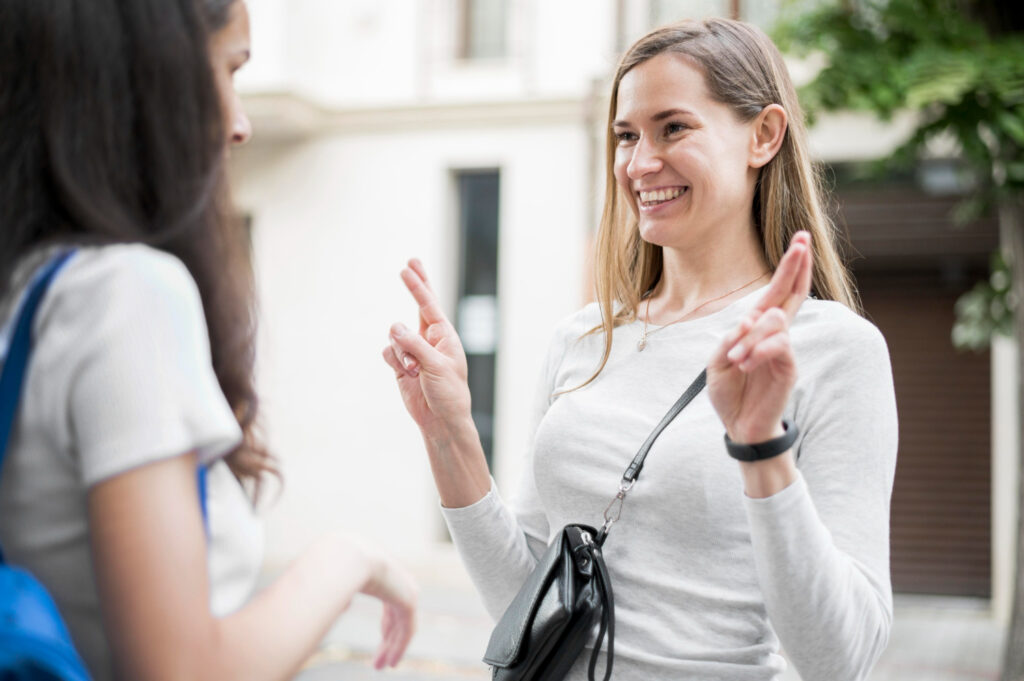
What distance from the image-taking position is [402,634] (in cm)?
183

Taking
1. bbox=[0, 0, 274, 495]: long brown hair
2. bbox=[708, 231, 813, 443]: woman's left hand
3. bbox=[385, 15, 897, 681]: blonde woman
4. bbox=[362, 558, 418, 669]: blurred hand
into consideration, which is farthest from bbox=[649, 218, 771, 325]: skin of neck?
bbox=[0, 0, 274, 495]: long brown hair

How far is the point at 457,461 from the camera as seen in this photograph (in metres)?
2.02

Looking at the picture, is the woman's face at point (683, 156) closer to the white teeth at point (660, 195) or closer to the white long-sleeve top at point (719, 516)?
the white teeth at point (660, 195)

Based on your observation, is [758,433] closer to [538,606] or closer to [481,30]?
[538,606]

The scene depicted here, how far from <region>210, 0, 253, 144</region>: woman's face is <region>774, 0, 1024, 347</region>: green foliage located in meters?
4.84

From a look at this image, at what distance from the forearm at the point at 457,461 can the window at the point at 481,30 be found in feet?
34.1

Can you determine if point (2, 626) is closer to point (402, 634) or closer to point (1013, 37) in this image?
point (402, 634)

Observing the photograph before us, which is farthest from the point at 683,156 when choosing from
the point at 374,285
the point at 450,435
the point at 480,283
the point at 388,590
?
the point at 374,285

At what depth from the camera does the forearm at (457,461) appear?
2006 mm

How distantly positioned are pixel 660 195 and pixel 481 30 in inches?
409

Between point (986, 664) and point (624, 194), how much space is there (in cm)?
713

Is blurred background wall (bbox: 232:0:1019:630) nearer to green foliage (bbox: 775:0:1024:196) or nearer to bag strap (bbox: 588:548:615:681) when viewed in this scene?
green foliage (bbox: 775:0:1024:196)

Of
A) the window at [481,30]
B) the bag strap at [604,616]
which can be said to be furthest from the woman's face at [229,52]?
the window at [481,30]

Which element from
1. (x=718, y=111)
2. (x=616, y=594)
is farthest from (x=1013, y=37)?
(x=616, y=594)
